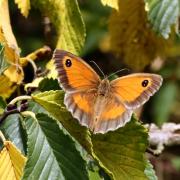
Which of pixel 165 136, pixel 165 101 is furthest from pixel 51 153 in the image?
pixel 165 101

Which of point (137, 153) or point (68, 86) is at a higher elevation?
point (68, 86)

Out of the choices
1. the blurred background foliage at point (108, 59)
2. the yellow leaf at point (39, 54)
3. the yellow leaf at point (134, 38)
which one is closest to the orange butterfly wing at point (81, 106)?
the yellow leaf at point (39, 54)

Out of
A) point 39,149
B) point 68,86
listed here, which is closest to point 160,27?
point 68,86

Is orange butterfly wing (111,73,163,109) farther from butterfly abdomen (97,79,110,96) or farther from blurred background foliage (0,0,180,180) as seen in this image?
blurred background foliage (0,0,180,180)

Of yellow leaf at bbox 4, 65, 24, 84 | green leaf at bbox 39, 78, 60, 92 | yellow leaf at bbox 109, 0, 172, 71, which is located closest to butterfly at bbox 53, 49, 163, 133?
green leaf at bbox 39, 78, 60, 92

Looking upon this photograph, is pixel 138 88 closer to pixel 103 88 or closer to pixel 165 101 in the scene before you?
pixel 103 88

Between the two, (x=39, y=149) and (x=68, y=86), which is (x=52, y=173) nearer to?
(x=39, y=149)
